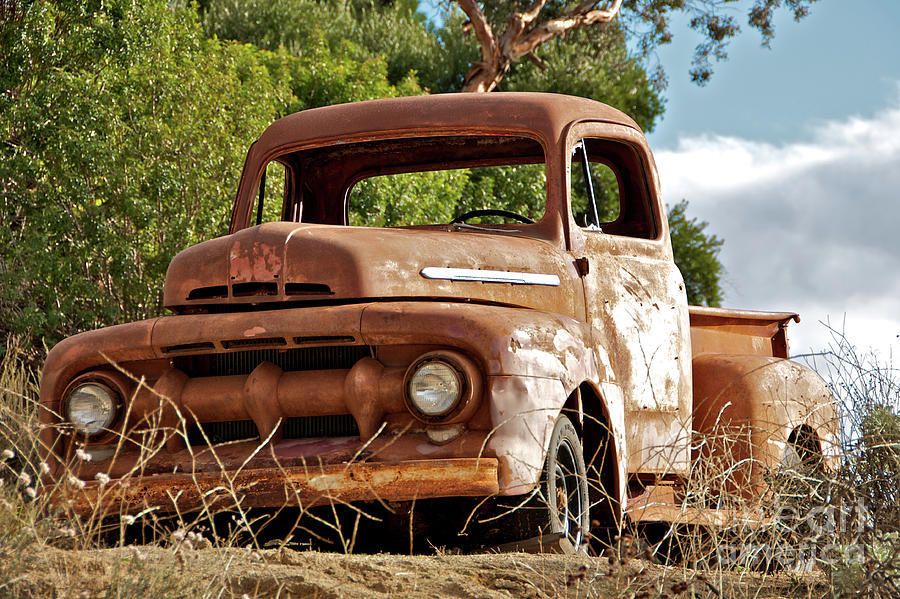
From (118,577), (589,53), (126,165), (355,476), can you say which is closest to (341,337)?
(355,476)

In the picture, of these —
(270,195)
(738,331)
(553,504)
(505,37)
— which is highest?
(505,37)

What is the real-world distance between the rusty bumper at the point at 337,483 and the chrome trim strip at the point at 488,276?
0.92 m

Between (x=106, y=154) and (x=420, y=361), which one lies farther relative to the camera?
(x=106, y=154)

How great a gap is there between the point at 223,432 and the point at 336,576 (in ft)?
3.33

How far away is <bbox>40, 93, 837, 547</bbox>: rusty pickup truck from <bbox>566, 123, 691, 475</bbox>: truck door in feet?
0.05

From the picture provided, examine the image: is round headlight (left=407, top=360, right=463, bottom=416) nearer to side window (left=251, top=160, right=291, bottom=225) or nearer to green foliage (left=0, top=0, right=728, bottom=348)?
side window (left=251, top=160, right=291, bottom=225)

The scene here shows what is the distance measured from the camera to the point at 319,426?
4.20 m

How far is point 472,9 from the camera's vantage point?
65.6 ft

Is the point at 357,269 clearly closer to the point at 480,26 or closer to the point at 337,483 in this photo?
the point at 337,483

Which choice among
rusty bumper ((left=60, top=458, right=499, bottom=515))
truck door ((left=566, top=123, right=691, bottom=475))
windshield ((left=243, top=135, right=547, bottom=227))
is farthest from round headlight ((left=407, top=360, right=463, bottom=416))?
windshield ((left=243, top=135, right=547, bottom=227))

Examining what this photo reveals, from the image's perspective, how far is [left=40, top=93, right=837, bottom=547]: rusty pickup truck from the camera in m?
3.82

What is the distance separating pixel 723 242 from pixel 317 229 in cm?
2254

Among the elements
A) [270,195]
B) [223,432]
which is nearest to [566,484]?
[223,432]

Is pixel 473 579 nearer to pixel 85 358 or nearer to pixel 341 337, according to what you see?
pixel 341 337
